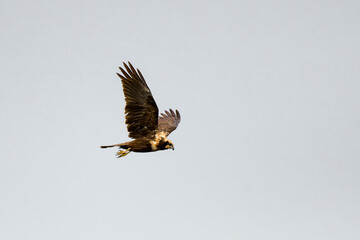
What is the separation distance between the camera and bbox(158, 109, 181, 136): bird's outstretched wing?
21.2 m

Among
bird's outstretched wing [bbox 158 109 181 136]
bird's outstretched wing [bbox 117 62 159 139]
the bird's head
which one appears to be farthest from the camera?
bird's outstretched wing [bbox 158 109 181 136]

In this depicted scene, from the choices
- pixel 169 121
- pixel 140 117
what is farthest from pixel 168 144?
pixel 169 121

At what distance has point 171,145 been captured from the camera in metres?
18.6

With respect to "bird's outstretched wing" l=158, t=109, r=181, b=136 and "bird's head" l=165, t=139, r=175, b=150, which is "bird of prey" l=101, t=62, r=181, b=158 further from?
"bird's outstretched wing" l=158, t=109, r=181, b=136

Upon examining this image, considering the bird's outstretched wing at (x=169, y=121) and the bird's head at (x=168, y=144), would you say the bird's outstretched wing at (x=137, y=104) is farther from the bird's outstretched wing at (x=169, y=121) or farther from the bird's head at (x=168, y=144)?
the bird's outstretched wing at (x=169, y=121)

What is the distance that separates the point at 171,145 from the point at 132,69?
300cm

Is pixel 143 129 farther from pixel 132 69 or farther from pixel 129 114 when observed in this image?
pixel 132 69

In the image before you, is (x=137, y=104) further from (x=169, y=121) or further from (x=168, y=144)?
(x=169, y=121)

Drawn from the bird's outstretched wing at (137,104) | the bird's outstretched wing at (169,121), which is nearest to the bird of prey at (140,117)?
the bird's outstretched wing at (137,104)

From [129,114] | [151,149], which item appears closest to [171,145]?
[151,149]

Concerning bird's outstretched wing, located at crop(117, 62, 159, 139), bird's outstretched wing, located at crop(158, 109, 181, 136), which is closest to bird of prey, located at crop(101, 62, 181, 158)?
bird's outstretched wing, located at crop(117, 62, 159, 139)

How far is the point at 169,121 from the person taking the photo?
890 inches

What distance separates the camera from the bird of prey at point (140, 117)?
56.4 feet

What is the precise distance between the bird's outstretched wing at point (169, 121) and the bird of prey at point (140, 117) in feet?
7.00
